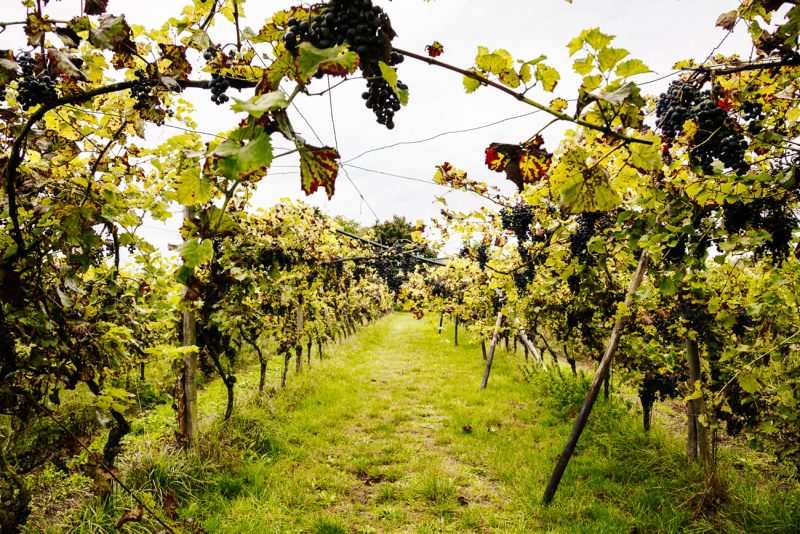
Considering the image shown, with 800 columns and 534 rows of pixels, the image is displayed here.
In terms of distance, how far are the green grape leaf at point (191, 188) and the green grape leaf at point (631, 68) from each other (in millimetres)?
1158

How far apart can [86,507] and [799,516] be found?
6.00 meters

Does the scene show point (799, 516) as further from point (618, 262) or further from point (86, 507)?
point (86, 507)

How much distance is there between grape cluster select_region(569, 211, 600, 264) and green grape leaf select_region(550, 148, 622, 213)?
326cm

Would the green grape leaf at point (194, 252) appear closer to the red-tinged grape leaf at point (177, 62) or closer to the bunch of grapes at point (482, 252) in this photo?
the red-tinged grape leaf at point (177, 62)

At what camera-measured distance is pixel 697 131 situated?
2.32 m

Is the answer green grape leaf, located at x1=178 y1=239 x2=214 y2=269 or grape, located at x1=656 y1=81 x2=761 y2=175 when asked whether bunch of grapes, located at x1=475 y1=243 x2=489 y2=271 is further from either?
green grape leaf, located at x1=178 y1=239 x2=214 y2=269

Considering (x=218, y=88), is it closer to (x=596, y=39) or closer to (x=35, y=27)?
(x=35, y=27)

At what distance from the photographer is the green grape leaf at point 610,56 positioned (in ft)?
3.85

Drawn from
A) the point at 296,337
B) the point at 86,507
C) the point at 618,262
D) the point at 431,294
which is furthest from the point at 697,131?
the point at 431,294

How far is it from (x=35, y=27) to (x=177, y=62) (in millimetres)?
455

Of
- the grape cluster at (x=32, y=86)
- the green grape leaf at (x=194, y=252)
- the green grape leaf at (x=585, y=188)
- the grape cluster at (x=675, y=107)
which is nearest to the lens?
the green grape leaf at (x=194, y=252)

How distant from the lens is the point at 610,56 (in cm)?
118

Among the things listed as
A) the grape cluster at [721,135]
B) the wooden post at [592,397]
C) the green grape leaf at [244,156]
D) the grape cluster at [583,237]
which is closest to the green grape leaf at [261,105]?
the green grape leaf at [244,156]

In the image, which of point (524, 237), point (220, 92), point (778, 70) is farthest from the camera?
point (524, 237)
